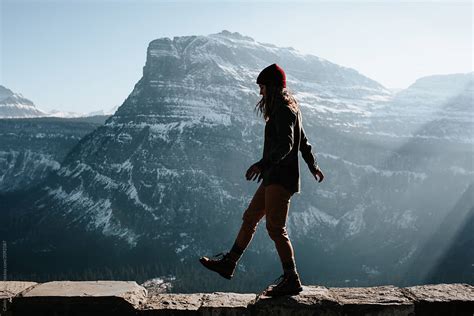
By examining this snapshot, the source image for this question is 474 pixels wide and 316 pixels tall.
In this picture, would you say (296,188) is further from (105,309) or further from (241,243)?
(105,309)

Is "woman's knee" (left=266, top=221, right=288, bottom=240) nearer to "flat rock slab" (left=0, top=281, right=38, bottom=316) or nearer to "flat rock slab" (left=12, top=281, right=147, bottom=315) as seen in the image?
"flat rock slab" (left=12, top=281, right=147, bottom=315)

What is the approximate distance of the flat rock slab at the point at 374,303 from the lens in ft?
29.3

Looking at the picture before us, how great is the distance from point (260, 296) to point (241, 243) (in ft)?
4.93

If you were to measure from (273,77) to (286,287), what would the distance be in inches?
167

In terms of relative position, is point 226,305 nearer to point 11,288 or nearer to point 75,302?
point 75,302

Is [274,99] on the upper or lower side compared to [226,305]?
upper

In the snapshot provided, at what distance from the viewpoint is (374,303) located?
354 inches

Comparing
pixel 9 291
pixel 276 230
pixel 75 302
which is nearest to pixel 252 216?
pixel 276 230

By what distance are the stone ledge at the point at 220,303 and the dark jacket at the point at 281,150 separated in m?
2.27

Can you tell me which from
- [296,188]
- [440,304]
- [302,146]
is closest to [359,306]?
[440,304]

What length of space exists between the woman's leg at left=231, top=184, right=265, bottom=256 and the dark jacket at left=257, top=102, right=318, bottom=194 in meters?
0.48

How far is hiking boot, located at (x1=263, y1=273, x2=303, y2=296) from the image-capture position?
30.6 ft

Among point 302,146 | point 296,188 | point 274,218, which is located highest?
point 302,146

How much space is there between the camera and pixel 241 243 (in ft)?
34.6
